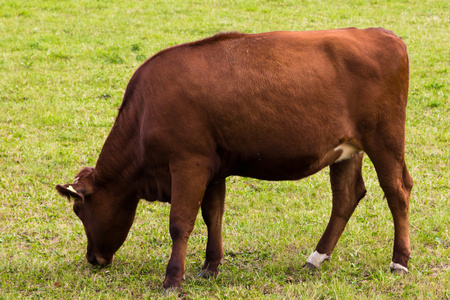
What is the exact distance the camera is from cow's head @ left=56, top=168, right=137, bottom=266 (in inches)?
224

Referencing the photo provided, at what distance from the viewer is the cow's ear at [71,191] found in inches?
213

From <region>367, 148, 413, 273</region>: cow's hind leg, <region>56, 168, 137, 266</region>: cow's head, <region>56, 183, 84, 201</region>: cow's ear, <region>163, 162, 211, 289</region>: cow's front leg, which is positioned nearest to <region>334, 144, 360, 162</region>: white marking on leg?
<region>367, 148, 413, 273</region>: cow's hind leg

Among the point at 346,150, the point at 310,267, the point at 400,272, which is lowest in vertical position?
the point at 310,267

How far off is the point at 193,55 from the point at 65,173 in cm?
375

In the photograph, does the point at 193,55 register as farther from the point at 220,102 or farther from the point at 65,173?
the point at 65,173

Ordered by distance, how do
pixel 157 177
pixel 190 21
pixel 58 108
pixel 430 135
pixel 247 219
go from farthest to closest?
pixel 190 21, pixel 58 108, pixel 430 135, pixel 247 219, pixel 157 177

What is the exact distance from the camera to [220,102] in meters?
5.05

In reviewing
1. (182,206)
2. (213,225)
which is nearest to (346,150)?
(213,225)

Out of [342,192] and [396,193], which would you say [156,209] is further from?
[396,193]

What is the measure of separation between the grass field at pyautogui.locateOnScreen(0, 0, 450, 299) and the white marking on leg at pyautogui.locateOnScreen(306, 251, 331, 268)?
0.12 m

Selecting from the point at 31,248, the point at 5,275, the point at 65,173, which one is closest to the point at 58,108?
the point at 65,173

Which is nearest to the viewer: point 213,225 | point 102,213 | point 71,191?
point 71,191

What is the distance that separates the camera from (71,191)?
5.45m

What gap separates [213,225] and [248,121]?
4.03 feet
